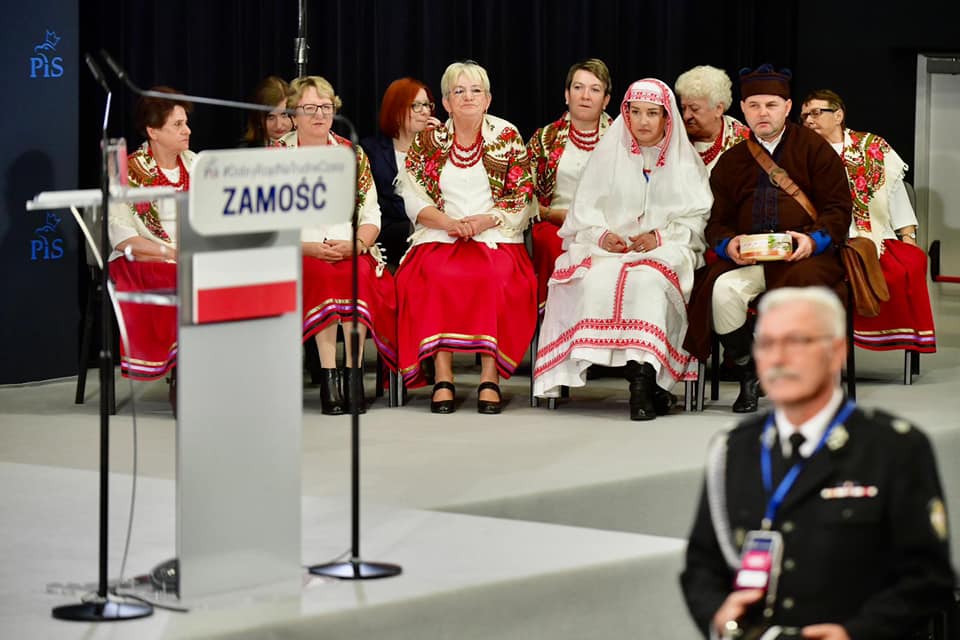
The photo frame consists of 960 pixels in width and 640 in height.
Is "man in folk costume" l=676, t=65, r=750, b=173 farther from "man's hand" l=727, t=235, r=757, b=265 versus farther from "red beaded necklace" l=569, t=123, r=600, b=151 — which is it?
"man's hand" l=727, t=235, r=757, b=265

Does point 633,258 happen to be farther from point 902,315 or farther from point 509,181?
point 902,315

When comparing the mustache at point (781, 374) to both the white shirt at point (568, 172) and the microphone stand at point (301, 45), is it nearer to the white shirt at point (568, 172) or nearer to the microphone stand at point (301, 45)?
the white shirt at point (568, 172)

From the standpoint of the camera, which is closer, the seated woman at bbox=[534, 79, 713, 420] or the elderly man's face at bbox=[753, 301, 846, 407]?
the elderly man's face at bbox=[753, 301, 846, 407]

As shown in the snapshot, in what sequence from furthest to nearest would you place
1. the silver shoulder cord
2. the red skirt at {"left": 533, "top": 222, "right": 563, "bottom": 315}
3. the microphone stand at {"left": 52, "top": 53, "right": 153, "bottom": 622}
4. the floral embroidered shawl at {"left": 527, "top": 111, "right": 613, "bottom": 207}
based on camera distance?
→ 1. the floral embroidered shawl at {"left": 527, "top": 111, "right": 613, "bottom": 207}
2. the red skirt at {"left": 533, "top": 222, "right": 563, "bottom": 315}
3. the microphone stand at {"left": 52, "top": 53, "right": 153, "bottom": 622}
4. the silver shoulder cord

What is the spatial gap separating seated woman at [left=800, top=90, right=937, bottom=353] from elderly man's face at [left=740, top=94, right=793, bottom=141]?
1.84ft

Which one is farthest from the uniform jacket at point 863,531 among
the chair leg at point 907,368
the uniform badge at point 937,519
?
the chair leg at point 907,368

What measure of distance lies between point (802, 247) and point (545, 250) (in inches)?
41.2

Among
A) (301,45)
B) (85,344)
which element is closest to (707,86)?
(301,45)

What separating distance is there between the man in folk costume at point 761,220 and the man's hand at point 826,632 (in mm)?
3524

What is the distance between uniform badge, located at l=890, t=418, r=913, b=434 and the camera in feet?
7.28

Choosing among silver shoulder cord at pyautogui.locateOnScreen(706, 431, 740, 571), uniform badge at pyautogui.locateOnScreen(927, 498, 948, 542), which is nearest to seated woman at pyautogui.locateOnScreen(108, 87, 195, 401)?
silver shoulder cord at pyautogui.locateOnScreen(706, 431, 740, 571)

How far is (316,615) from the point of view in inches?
128

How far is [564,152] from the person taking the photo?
20.6 feet

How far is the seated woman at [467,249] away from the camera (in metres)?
5.90
